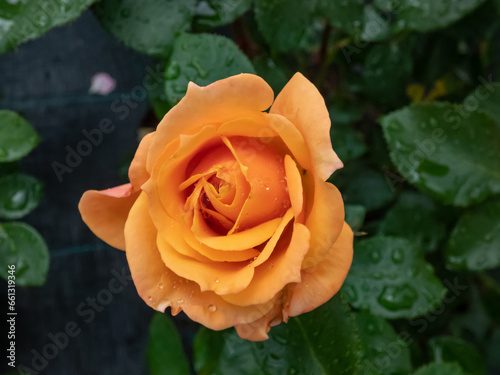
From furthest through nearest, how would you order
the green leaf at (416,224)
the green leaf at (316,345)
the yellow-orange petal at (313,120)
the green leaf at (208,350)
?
the green leaf at (416,224) < the green leaf at (208,350) < the green leaf at (316,345) < the yellow-orange petal at (313,120)

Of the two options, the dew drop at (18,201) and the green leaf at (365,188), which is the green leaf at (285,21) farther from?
the dew drop at (18,201)

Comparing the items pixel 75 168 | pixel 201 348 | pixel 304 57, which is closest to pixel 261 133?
pixel 201 348

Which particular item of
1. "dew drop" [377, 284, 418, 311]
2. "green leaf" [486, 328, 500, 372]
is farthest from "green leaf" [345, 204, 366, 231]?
"green leaf" [486, 328, 500, 372]

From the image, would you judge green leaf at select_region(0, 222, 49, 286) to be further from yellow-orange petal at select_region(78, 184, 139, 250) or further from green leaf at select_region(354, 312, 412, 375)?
green leaf at select_region(354, 312, 412, 375)

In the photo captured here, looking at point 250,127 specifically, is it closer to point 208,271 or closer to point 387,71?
point 208,271

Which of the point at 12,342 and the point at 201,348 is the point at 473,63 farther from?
the point at 12,342

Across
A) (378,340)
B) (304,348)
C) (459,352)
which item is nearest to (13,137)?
(304,348)

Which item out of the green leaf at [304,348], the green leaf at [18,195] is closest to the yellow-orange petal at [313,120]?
the green leaf at [304,348]
